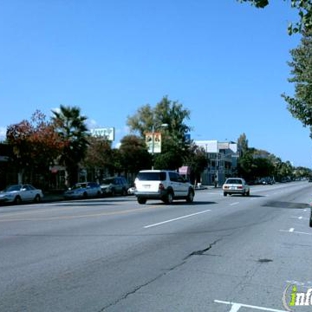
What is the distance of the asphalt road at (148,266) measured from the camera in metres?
7.04

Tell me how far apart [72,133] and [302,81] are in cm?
2692

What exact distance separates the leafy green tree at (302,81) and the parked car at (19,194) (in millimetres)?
18933

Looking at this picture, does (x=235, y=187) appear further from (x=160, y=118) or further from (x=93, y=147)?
(x=160, y=118)

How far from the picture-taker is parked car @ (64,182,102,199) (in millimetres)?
42188

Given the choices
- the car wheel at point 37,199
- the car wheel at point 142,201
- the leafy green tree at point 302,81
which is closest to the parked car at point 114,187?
the car wheel at point 37,199

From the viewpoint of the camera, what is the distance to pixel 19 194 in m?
35.1

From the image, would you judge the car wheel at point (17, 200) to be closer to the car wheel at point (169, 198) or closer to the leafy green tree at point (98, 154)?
the car wheel at point (169, 198)

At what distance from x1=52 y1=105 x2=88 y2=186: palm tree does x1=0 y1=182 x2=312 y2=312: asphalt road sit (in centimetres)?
2973


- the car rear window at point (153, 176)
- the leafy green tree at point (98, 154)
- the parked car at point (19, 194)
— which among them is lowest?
the parked car at point (19, 194)

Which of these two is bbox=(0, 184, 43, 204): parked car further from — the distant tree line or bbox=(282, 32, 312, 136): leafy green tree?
bbox=(282, 32, 312, 136): leafy green tree

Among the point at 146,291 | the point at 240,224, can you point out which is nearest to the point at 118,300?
the point at 146,291

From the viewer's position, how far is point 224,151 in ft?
469

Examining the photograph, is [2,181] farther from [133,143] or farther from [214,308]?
[214,308]

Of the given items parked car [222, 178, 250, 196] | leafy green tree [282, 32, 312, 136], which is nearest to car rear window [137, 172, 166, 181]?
leafy green tree [282, 32, 312, 136]
